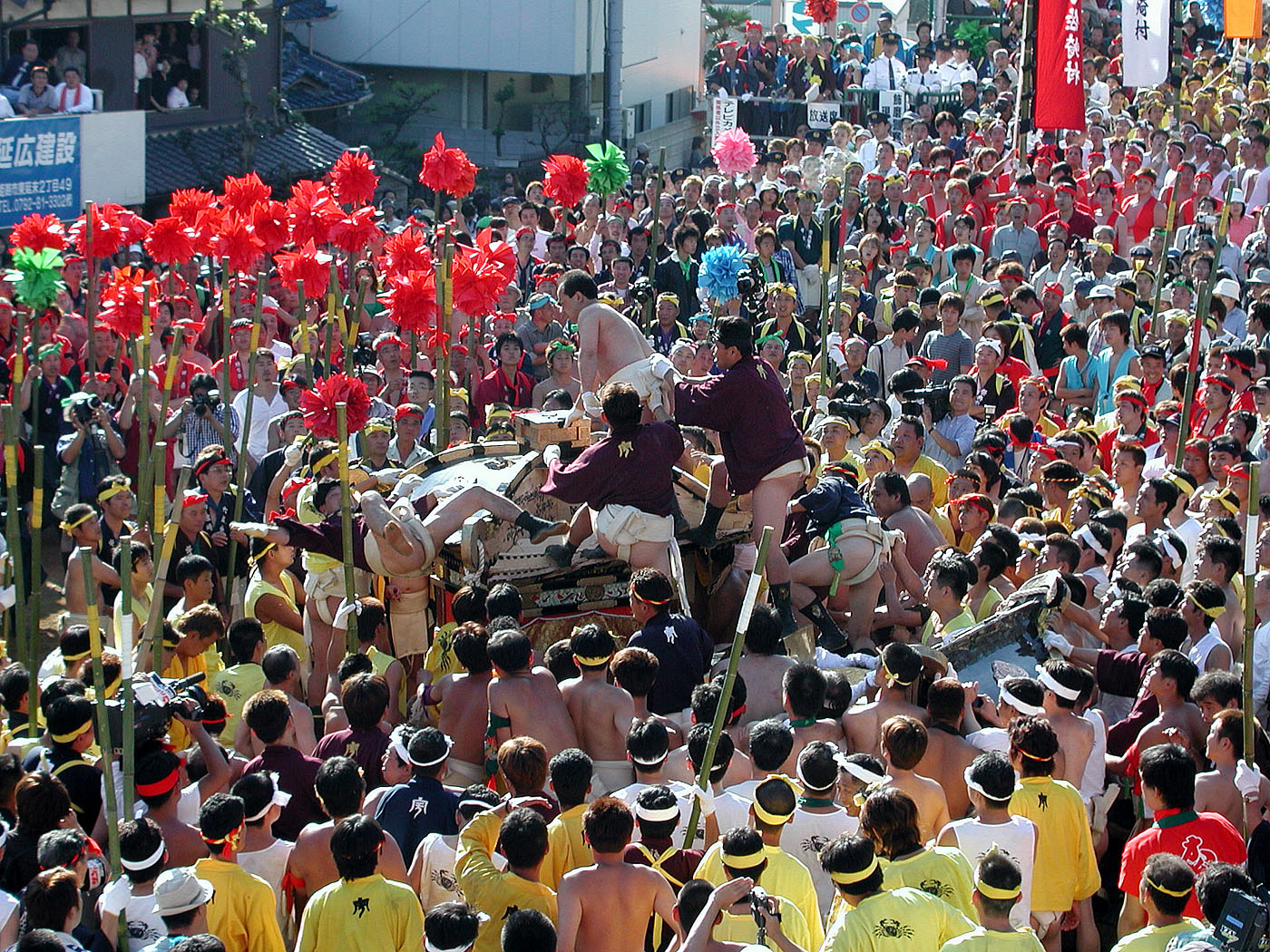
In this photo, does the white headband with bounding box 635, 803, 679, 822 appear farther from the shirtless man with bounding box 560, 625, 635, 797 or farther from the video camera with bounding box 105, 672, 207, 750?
the video camera with bounding box 105, 672, 207, 750

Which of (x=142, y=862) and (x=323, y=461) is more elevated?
(x=323, y=461)

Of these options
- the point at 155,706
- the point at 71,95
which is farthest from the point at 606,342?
the point at 71,95

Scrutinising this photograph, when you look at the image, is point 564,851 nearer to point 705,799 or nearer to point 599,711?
point 705,799

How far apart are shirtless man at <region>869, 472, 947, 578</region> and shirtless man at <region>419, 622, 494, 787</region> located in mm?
2548

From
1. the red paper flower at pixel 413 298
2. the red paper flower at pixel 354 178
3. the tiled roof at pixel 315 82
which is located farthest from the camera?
the tiled roof at pixel 315 82

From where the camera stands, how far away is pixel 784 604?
7.43 meters

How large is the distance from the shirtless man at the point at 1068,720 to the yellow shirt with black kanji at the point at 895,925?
1603 mm

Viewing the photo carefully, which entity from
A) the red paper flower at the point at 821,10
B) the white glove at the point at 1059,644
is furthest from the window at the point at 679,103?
the white glove at the point at 1059,644

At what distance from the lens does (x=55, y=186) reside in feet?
49.6

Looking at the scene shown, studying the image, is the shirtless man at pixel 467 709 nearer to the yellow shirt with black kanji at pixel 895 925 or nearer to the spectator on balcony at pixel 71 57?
the yellow shirt with black kanji at pixel 895 925

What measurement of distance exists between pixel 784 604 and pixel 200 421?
4793mm

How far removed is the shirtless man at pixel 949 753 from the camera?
19.3 feet

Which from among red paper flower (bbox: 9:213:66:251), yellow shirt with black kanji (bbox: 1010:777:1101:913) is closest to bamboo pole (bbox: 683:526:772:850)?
yellow shirt with black kanji (bbox: 1010:777:1101:913)

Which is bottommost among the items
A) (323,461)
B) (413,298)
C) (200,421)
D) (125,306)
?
(200,421)
